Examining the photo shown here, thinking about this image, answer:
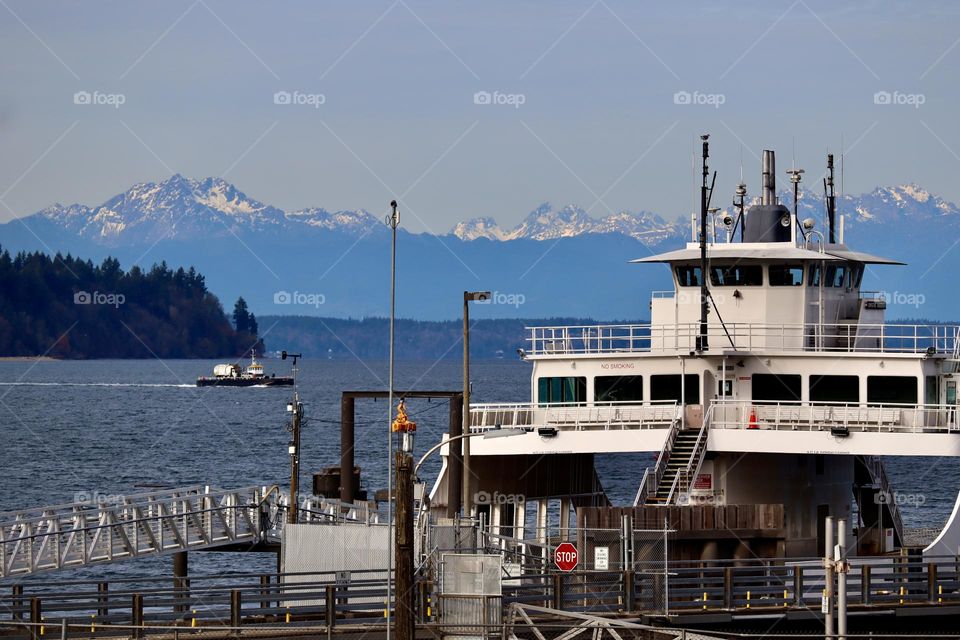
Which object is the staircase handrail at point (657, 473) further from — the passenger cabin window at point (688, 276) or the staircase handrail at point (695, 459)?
the passenger cabin window at point (688, 276)

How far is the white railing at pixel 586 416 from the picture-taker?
139 ft

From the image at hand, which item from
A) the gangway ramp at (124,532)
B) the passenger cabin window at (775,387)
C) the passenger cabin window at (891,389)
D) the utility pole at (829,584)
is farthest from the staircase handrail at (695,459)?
the gangway ramp at (124,532)

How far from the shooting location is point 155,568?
65.1m

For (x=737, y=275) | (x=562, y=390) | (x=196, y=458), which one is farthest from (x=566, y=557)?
(x=196, y=458)

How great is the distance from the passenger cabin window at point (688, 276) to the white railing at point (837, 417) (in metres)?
4.42

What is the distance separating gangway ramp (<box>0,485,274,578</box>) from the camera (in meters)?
40.5

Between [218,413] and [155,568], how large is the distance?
390ft

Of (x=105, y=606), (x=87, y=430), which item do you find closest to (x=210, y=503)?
(x=105, y=606)

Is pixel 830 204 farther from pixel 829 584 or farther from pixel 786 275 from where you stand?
pixel 829 584

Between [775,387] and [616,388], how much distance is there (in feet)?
13.2

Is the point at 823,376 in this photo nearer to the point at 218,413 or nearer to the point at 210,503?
the point at 210,503

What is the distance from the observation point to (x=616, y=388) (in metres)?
44.1

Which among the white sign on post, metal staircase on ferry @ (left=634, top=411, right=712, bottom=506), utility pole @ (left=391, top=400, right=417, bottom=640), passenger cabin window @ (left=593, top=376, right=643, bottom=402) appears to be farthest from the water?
utility pole @ (left=391, top=400, right=417, bottom=640)

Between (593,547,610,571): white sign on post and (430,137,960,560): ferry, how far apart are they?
3185 millimetres
